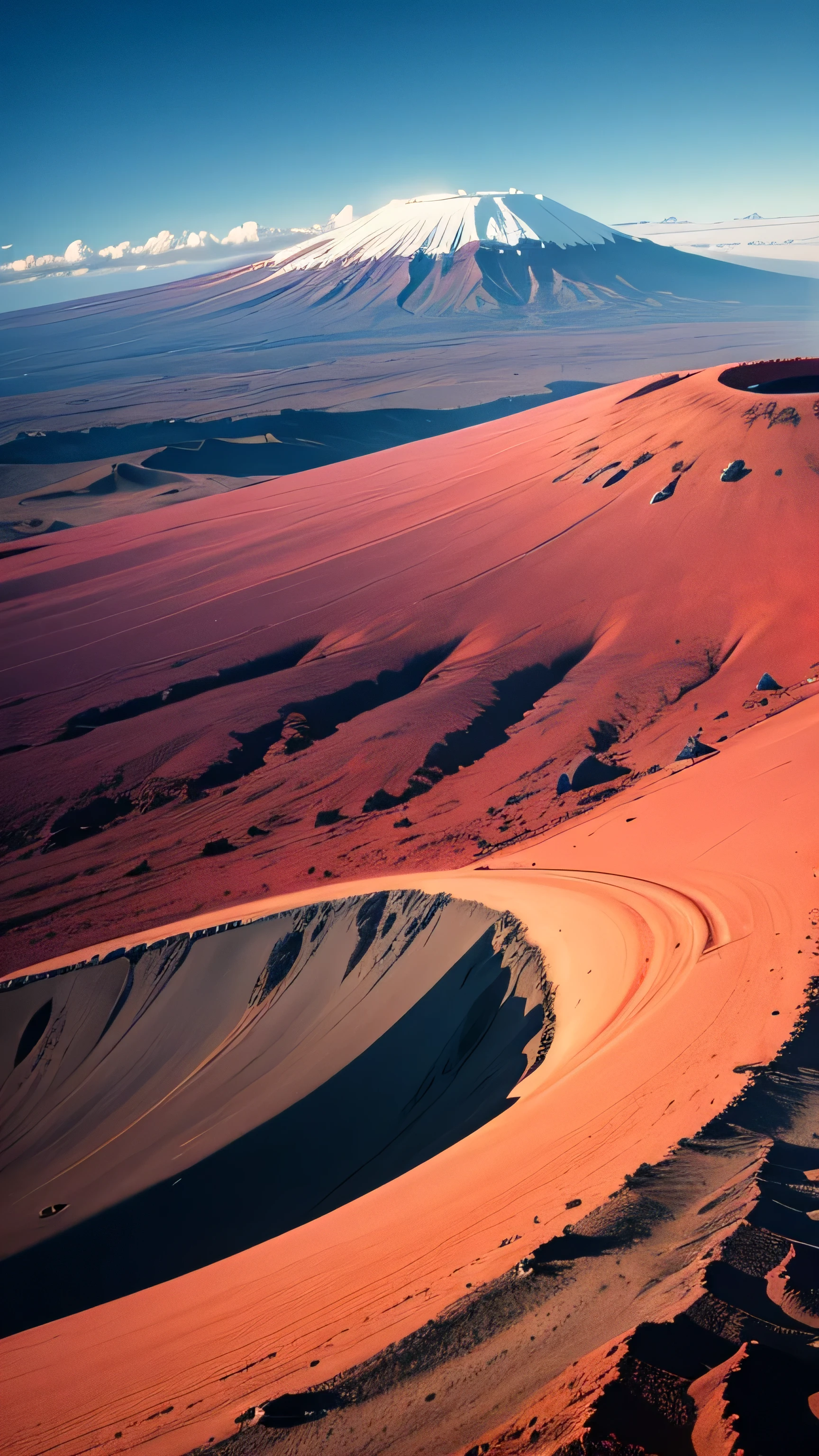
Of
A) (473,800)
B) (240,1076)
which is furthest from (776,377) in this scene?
(240,1076)

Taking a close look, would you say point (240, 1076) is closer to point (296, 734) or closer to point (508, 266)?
point (296, 734)

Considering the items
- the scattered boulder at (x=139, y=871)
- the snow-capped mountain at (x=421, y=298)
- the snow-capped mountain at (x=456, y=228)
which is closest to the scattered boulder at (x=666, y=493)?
the scattered boulder at (x=139, y=871)

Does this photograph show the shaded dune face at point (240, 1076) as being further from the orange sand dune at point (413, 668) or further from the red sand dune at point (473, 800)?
the orange sand dune at point (413, 668)

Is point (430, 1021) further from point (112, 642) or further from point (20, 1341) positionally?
point (112, 642)

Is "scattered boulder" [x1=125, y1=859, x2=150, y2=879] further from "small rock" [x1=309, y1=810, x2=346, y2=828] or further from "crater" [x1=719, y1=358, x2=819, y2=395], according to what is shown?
"crater" [x1=719, y1=358, x2=819, y2=395]

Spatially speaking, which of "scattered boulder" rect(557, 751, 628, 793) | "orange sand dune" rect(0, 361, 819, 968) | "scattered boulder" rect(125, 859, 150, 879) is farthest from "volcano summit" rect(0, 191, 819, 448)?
"scattered boulder" rect(557, 751, 628, 793)

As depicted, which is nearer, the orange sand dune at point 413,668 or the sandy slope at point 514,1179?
the sandy slope at point 514,1179
